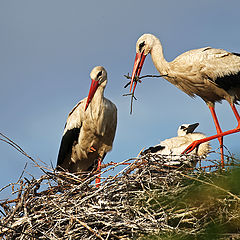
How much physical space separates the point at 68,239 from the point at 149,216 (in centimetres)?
71

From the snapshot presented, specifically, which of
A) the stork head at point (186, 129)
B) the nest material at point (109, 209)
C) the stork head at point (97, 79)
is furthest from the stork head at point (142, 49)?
the nest material at point (109, 209)

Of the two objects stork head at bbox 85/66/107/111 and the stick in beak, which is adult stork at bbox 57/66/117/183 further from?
the stick in beak

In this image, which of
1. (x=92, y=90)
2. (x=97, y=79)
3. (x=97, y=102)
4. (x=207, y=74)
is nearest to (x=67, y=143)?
(x=97, y=102)

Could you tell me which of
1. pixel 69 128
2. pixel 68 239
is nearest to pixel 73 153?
pixel 69 128

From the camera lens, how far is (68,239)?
2.95 meters

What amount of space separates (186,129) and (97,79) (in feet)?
5.43

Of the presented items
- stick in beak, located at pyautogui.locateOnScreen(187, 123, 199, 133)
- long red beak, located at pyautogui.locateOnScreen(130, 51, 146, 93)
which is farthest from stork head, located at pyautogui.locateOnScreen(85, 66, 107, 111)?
stick in beak, located at pyautogui.locateOnScreen(187, 123, 199, 133)

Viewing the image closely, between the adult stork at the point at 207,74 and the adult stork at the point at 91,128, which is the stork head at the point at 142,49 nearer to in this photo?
the adult stork at the point at 207,74

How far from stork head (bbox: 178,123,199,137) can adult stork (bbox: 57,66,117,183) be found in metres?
1.08

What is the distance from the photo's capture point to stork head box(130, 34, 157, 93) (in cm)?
531

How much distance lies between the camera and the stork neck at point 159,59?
5047 millimetres

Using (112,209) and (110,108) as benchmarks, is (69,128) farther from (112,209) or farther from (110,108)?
(112,209)

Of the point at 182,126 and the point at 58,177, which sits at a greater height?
the point at 182,126

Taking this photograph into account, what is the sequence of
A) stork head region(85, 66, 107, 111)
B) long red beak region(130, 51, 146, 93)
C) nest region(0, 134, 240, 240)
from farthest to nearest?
stork head region(85, 66, 107, 111), long red beak region(130, 51, 146, 93), nest region(0, 134, 240, 240)
